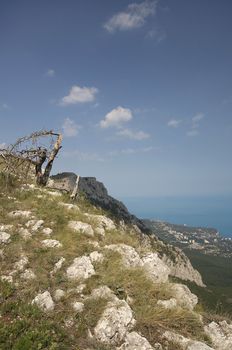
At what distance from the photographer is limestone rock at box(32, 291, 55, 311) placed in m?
11.0

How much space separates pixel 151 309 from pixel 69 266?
3.75 m

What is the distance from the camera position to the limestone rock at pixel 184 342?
1024cm

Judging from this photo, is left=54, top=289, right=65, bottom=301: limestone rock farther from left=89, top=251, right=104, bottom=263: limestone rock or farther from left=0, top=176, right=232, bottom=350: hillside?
left=89, top=251, right=104, bottom=263: limestone rock

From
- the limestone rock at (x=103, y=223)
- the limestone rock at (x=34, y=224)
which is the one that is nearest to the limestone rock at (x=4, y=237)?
the limestone rock at (x=34, y=224)

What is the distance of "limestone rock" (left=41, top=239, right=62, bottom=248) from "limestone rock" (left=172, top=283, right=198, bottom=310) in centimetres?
538

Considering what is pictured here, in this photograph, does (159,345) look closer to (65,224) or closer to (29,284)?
(29,284)

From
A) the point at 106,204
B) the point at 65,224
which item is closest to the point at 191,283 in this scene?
the point at 106,204

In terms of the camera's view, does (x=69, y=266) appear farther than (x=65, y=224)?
No

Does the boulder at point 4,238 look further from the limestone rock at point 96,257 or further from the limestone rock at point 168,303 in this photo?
the limestone rock at point 168,303

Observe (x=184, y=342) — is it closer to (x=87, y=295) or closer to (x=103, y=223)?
(x=87, y=295)

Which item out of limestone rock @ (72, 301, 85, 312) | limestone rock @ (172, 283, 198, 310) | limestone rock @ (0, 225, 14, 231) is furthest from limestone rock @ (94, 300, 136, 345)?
limestone rock @ (0, 225, 14, 231)

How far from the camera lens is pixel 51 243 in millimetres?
14938

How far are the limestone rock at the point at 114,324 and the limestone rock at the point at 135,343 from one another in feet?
0.70

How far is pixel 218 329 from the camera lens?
12.0 meters
